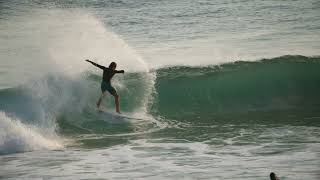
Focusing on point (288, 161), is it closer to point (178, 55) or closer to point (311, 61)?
point (311, 61)

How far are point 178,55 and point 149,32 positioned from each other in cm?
488

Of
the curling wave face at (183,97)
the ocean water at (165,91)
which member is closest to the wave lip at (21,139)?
the ocean water at (165,91)

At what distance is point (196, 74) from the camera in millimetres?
22672

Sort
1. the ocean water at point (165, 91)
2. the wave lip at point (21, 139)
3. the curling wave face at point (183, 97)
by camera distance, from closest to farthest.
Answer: the ocean water at point (165, 91), the wave lip at point (21, 139), the curling wave face at point (183, 97)

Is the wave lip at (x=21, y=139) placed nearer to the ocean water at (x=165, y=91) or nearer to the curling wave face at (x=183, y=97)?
the ocean water at (x=165, y=91)

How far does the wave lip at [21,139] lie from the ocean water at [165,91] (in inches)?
1.0

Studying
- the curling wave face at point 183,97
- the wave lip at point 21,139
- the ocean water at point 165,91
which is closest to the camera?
the ocean water at point 165,91

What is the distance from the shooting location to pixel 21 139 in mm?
15297

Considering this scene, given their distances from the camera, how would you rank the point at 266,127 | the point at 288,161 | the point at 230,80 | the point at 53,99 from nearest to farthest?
the point at 288,161
the point at 266,127
the point at 53,99
the point at 230,80

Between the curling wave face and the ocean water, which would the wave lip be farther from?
the curling wave face

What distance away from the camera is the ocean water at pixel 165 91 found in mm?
13711

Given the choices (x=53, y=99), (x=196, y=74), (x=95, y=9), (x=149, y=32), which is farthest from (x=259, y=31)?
(x=53, y=99)

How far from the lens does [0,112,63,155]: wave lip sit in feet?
49.5

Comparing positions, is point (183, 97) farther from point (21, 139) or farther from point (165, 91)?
point (21, 139)
